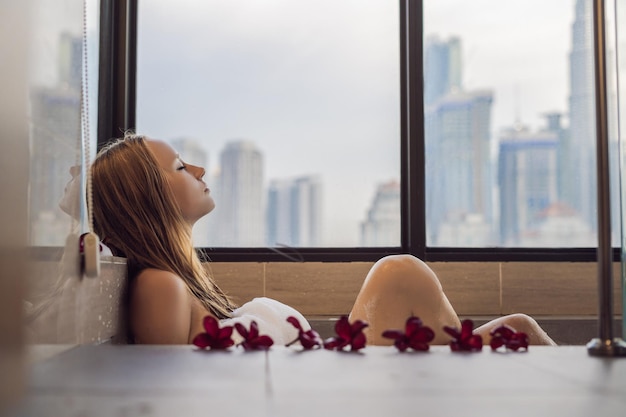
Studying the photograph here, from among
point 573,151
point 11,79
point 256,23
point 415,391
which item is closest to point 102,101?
point 256,23

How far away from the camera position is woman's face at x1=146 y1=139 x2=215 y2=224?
1.79 meters

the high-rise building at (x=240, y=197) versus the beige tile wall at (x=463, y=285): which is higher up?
the high-rise building at (x=240, y=197)

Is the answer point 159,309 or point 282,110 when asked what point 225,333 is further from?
point 282,110

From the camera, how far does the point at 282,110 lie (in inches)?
110

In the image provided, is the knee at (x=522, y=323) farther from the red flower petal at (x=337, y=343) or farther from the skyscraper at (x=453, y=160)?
the skyscraper at (x=453, y=160)

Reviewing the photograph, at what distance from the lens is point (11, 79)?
0.76 meters

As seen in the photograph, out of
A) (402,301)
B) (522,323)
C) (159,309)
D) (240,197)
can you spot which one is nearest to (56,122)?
(159,309)

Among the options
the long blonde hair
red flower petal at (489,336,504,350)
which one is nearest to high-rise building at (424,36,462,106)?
the long blonde hair

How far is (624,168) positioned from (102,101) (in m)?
1.82

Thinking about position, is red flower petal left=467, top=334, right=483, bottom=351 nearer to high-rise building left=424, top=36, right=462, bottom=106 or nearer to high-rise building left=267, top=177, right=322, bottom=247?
high-rise building left=267, top=177, right=322, bottom=247

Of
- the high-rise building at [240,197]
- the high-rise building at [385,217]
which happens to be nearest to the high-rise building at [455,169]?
the high-rise building at [385,217]

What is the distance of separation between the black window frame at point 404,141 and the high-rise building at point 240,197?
0.06 m

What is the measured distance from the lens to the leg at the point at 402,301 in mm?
1652

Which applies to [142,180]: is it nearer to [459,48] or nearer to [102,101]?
[102,101]
